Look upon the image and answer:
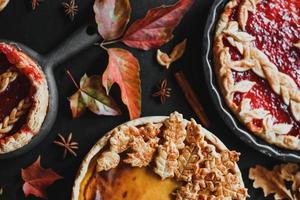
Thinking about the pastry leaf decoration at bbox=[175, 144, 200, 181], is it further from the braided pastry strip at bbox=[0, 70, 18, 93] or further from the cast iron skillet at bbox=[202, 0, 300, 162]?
the braided pastry strip at bbox=[0, 70, 18, 93]

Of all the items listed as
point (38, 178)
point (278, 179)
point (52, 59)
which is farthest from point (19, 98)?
point (278, 179)

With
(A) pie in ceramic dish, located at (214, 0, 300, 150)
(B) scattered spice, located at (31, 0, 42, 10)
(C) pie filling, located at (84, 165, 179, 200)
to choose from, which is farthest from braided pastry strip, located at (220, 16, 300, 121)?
(B) scattered spice, located at (31, 0, 42, 10)

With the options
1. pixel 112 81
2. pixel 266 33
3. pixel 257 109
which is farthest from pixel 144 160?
pixel 266 33

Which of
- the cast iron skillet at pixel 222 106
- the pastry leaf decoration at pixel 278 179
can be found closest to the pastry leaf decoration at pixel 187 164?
the cast iron skillet at pixel 222 106

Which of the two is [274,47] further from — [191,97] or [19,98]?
[19,98]

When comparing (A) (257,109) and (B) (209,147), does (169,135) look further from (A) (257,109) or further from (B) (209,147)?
(A) (257,109)

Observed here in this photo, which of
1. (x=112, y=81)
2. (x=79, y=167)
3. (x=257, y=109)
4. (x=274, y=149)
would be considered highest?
(x=112, y=81)

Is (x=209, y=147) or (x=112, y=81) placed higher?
(x=112, y=81)
